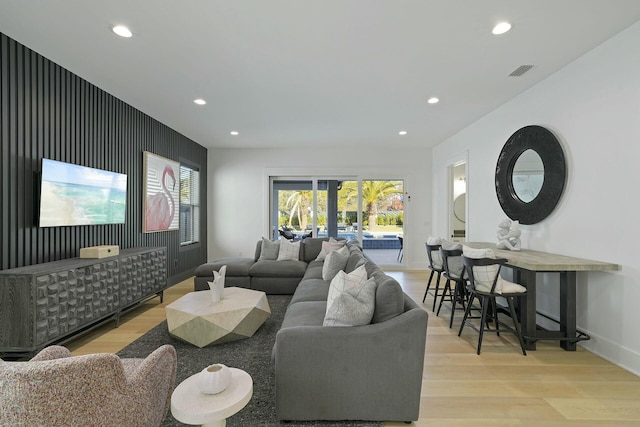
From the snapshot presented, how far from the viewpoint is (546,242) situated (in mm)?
3414

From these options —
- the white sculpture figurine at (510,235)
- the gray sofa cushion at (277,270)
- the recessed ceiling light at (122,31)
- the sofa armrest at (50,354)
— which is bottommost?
the gray sofa cushion at (277,270)

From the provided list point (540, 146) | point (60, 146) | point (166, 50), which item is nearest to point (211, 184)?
point (60, 146)

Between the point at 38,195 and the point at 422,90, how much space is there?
13.6ft

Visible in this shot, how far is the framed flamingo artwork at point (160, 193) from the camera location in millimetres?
4660

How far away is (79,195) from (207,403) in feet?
9.81

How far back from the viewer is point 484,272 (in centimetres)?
296

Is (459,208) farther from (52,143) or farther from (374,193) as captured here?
(52,143)

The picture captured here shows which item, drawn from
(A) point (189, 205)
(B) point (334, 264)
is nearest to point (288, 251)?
(B) point (334, 264)

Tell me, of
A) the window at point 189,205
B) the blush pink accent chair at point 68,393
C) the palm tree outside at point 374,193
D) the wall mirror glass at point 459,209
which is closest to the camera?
the blush pink accent chair at point 68,393

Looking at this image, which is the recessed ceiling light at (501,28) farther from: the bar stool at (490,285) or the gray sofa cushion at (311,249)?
the gray sofa cushion at (311,249)

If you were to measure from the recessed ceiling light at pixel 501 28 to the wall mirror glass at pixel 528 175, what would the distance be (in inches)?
65.2

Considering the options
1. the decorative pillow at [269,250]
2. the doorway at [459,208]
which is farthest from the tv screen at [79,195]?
the doorway at [459,208]

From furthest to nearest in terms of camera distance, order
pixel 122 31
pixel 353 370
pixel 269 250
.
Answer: pixel 269 250 → pixel 122 31 → pixel 353 370

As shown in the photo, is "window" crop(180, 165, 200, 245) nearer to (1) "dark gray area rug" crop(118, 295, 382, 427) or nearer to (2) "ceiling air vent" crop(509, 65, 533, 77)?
(1) "dark gray area rug" crop(118, 295, 382, 427)
